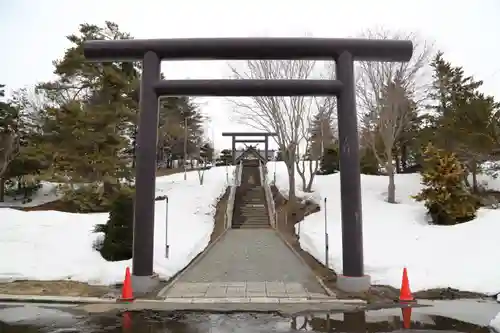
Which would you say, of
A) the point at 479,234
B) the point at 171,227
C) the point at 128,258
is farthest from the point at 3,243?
the point at 479,234

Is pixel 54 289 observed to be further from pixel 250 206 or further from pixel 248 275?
pixel 250 206

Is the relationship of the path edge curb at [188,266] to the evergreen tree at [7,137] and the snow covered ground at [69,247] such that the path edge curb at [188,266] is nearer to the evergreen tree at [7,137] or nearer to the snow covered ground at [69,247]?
the snow covered ground at [69,247]

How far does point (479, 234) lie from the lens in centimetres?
1316

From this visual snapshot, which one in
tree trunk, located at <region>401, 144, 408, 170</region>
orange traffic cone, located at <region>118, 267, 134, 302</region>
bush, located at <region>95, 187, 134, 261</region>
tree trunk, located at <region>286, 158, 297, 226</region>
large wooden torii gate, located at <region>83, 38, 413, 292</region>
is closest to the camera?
orange traffic cone, located at <region>118, 267, 134, 302</region>

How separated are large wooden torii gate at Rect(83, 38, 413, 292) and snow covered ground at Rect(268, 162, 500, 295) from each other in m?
2.41

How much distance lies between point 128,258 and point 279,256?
568 centimetres

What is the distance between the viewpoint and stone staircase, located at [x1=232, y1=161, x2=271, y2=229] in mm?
24048

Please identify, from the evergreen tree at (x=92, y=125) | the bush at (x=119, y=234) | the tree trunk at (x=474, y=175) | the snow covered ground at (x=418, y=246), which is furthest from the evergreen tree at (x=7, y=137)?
the tree trunk at (x=474, y=175)

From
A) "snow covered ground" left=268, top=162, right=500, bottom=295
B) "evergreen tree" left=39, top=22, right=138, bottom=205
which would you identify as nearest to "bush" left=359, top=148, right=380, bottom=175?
"snow covered ground" left=268, top=162, right=500, bottom=295

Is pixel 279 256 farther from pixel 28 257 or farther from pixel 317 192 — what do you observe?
pixel 317 192

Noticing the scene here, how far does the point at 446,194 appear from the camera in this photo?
16.7 meters

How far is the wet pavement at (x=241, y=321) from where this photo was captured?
270 inches

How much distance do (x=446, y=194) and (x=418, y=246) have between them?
4.47 m

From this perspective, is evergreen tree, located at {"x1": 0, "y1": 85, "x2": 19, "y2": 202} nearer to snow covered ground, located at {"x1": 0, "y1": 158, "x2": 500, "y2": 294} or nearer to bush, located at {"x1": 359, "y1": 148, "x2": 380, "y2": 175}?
snow covered ground, located at {"x1": 0, "y1": 158, "x2": 500, "y2": 294}
